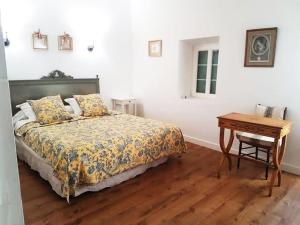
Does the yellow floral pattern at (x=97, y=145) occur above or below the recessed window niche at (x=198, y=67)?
below

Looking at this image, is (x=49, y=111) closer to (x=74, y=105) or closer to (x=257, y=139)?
(x=74, y=105)

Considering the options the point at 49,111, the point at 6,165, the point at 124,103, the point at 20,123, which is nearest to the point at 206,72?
the point at 124,103

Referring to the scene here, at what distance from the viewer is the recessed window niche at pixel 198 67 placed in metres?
4.02

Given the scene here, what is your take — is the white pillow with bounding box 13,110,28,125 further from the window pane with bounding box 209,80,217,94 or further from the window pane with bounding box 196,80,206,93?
the window pane with bounding box 209,80,217,94

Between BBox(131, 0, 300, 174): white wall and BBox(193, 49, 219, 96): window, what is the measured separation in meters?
0.31

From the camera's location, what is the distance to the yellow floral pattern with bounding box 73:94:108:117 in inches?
149

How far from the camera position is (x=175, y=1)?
4090 mm

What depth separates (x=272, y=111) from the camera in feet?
9.95

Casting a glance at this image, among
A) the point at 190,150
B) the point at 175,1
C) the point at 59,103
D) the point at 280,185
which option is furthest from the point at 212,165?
the point at 175,1

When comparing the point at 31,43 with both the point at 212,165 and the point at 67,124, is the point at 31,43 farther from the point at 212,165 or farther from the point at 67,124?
the point at 212,165

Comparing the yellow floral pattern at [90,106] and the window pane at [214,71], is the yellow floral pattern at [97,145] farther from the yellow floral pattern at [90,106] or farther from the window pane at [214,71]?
the window pane at [214,71]

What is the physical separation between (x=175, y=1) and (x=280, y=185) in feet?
10.9

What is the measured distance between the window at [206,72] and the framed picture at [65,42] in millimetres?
2316

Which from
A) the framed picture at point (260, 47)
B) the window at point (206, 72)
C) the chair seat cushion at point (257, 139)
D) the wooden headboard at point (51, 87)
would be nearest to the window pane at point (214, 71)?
the window at point (206, 72)
